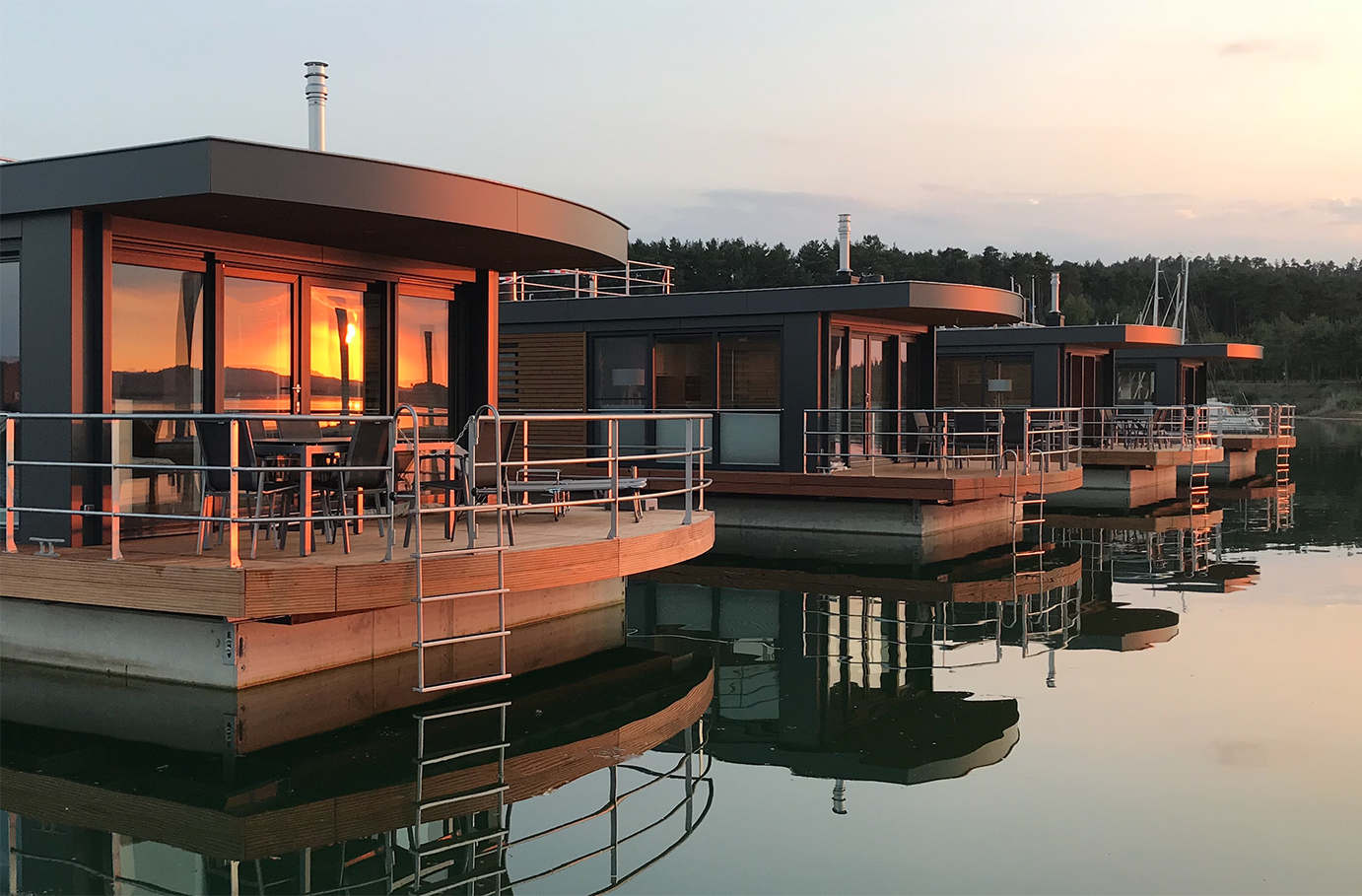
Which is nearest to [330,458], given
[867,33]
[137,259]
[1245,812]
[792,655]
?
[137,259]

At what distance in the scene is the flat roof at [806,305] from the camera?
16141mm

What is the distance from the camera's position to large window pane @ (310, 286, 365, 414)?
10156 mm

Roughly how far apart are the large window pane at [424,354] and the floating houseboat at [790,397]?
445 cm

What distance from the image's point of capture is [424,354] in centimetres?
1133

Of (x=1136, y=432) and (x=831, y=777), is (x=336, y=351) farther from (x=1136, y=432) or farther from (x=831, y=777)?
(x=1136, y=432)

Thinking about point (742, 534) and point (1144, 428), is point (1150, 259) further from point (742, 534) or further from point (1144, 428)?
point (742, 534)

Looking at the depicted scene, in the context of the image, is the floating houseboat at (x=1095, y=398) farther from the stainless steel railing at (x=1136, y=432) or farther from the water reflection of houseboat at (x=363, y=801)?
the water reflection of houseboat at (x=363, y=801)

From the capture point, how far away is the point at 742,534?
1662cm

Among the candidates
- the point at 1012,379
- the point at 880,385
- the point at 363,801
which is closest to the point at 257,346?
the point at 363,801

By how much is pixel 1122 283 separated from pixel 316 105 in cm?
9223

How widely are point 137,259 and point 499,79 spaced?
23.5 ft

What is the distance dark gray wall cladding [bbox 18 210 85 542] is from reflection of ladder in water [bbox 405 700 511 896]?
11.9 ft

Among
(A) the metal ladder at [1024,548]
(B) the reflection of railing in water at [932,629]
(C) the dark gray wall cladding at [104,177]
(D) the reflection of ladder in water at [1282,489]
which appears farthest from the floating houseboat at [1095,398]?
(C) the dark gray wall cladding at [104,177]

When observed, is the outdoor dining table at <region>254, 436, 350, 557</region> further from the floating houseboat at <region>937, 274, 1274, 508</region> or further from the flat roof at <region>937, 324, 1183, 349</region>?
the flat roof at <region>937, 324, 1183, 349</region>
